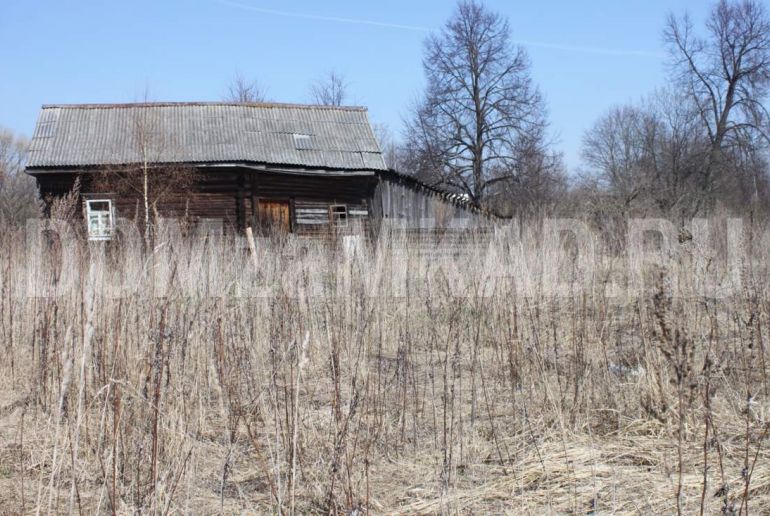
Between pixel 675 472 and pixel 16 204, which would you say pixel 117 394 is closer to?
pixel 675 472

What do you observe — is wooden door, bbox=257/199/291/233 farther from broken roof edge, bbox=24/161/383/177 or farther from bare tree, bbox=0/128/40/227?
bare tree, bbox=0/128/40/227

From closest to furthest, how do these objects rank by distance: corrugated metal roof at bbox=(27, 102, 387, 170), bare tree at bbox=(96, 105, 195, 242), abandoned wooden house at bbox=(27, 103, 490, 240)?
1. bare tree at bbox=(96, 105, 195, 242)
2. abandoned wooden house at bbox=(27, 103, 490, 240)
3. corrugated metal roof at bbox=(27, 102, 387, 170)

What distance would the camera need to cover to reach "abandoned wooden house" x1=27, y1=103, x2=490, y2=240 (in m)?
16.5

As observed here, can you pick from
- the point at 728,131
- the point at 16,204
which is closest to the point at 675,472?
the point at 728,131

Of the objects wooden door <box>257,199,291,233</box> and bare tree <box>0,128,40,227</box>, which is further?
bare tree <box>0,128,40,227</box>

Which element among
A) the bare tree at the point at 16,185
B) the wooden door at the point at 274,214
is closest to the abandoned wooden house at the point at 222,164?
the wooden door at the point at 274,214

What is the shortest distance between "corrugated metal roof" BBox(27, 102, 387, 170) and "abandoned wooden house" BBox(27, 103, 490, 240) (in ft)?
0.10

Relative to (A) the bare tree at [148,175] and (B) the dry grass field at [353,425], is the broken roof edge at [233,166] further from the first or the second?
(B) the dry grass field at [353,425]

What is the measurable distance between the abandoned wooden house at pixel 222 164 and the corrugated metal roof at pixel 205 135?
29 mm

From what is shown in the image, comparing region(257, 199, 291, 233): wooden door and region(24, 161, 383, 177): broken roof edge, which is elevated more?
region(24, 161, 383, 177): broken roof edge

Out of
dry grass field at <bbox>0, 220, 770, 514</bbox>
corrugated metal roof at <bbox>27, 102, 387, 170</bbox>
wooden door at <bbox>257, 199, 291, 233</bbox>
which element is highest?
corrugated metal roof at <bbox>27, 102, 387, 170</bbox>

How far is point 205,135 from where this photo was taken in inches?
721

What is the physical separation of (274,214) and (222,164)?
76.9 inches

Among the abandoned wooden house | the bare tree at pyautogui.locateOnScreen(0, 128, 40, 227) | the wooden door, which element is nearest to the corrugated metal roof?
the abandoned wooden house
